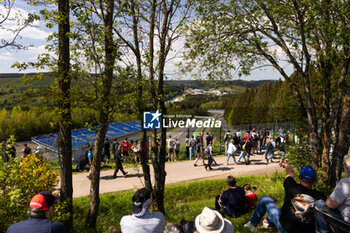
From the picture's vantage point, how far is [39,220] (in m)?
2.52

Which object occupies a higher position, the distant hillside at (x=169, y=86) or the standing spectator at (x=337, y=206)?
the distant hillside at (x=169, y=86)

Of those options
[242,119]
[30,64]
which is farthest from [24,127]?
[30,64]

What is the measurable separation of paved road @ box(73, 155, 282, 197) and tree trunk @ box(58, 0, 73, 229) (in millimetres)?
5279

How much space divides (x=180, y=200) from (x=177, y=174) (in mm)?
3161

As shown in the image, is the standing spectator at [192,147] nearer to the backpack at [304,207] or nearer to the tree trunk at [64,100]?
the tree trunk at [64,100]

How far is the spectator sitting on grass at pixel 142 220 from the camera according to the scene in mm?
2834

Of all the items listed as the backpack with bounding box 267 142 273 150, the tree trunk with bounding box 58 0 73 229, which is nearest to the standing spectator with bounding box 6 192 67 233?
the tree trunk with bounding box 58 0 73 229

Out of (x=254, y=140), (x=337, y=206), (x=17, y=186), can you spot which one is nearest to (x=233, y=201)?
(x=337, y=206)

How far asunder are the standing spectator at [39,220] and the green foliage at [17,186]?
5.65 feet

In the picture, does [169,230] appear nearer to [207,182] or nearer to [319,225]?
[319,225]

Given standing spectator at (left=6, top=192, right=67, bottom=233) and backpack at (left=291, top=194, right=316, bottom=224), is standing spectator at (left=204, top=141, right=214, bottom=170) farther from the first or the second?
standing spectator at (left=6, top=192, right=67, bottom=233)

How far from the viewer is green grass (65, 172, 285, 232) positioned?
6816 mm
